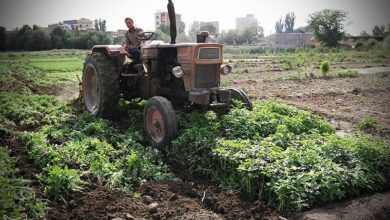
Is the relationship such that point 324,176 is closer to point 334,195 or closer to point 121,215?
point 334,195

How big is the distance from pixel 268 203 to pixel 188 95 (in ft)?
9.35

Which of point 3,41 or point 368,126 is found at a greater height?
point 3,41

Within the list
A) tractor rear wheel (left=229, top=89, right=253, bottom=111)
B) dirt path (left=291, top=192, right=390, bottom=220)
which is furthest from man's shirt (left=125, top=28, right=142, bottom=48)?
dirt path (left=291, top=192, right=390, bottom=220)

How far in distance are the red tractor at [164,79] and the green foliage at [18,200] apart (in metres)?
2.19

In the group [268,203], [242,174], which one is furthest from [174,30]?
[268,203]

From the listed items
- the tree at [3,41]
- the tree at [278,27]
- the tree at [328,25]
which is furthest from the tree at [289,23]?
the tree at [3,41]

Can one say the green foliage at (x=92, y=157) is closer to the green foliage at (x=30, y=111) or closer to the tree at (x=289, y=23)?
the green foliage at (x=30, y=111)

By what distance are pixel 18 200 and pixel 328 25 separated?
60.2 m

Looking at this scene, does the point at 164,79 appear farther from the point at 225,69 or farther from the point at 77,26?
the point at 77,26

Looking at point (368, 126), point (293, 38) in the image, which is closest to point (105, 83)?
point (368, 126)

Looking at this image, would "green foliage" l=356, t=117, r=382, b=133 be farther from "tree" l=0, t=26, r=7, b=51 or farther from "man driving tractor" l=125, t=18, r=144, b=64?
"tree" l=0, t=26, r=7, b=51

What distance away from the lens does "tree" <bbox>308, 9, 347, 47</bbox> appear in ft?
187

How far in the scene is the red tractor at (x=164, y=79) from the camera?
5957mm

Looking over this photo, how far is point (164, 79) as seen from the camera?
6797 mm
